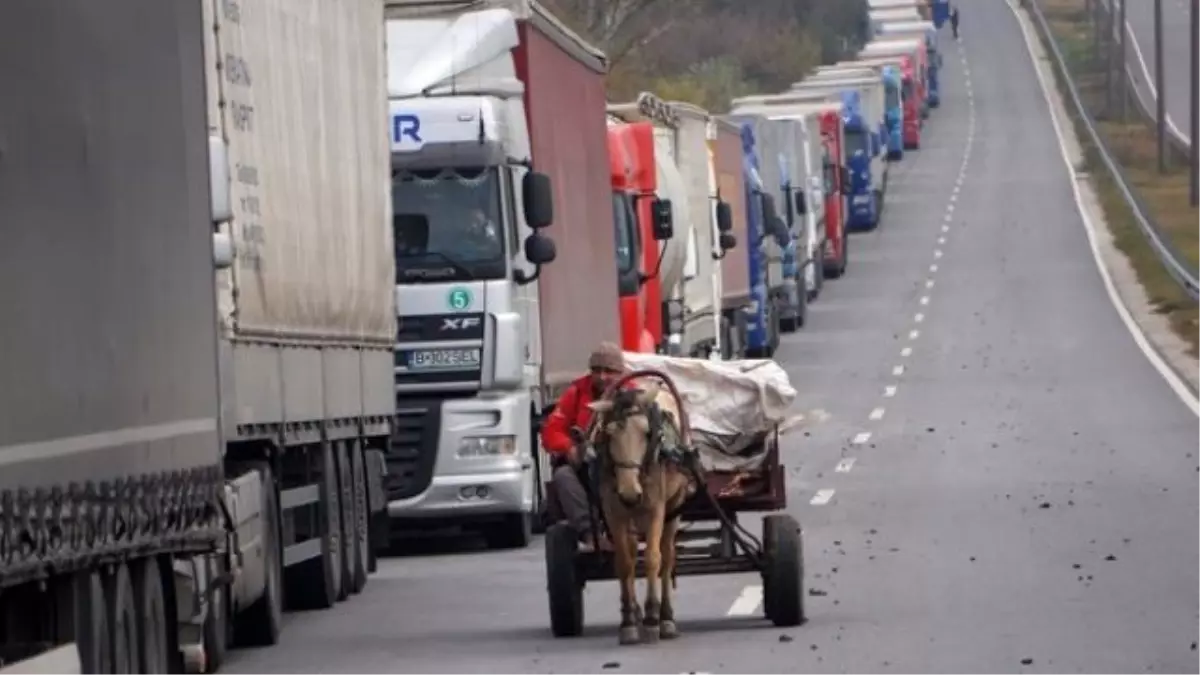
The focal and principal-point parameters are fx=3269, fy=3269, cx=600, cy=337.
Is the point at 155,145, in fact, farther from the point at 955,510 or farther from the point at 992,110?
the point at 992,110

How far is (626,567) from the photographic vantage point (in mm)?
15359

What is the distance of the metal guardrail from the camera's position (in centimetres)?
4888

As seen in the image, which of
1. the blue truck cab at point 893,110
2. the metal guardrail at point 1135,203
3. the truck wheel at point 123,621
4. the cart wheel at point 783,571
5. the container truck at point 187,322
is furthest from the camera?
the blue truck cab at point 893,110

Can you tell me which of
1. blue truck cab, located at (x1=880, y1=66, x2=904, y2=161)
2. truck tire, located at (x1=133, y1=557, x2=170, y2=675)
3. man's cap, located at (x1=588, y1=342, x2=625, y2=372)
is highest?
blue truck cab, located at (x1=880, y1=66, x2=904, y2=161)

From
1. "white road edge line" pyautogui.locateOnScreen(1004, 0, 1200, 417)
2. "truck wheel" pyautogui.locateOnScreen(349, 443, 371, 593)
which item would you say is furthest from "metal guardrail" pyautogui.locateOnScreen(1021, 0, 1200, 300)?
"truck wheel" pyautogui.locateOnScreen(349, 443, 371, 593)

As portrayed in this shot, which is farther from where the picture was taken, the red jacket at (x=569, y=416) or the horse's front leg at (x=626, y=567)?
the red jacket at (x=569, y=416)

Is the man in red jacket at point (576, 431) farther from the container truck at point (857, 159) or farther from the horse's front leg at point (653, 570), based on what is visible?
the container truck at point (857, 159)

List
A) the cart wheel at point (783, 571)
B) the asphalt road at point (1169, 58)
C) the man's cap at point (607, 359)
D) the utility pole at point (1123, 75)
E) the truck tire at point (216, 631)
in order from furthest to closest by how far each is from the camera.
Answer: the asphalt road at point (1169, 58) → the utility pole at point (1123, 75) → the cart wheel at point (783, 571) → the man's cap at point (607, 359) → the truck tire at point (216, 631)

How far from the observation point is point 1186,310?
159ft

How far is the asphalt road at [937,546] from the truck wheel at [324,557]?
25 centimetres

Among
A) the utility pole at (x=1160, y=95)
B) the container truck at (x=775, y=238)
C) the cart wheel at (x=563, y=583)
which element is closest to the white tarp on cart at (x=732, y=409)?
the cart wheel at (x=563, y=583)

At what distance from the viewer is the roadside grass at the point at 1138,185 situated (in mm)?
51406

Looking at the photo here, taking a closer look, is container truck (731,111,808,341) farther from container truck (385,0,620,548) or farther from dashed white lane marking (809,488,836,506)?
container truck (385,0,620,548)

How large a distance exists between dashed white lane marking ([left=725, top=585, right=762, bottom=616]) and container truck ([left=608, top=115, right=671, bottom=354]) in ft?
29.3
